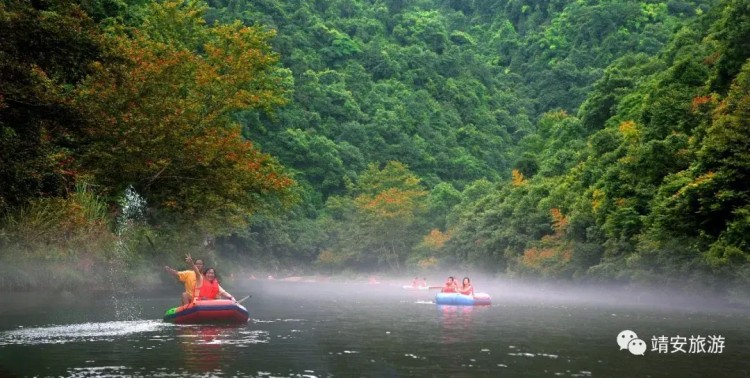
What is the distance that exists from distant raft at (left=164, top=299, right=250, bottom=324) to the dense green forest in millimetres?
4818

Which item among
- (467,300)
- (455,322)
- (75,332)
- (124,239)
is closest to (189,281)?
(75,332)

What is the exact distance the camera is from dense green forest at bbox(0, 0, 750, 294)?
89.0 ft

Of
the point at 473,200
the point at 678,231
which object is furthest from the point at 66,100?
the point at 473,200

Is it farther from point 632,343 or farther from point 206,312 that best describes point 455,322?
point 632,343

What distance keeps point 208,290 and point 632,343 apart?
12.1 metres

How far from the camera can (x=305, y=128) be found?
124m

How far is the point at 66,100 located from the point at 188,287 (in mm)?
6574

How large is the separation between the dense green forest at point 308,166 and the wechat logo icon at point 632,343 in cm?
1094

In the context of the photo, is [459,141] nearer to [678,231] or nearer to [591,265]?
[591,265]

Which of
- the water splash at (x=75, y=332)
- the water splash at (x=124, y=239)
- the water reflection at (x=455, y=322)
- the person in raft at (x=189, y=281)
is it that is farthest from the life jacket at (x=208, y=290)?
the water splash at (x=124, y=239)

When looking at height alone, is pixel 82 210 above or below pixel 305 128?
below

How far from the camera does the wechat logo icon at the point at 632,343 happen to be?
21094 millimetres

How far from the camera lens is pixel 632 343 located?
22.3 m

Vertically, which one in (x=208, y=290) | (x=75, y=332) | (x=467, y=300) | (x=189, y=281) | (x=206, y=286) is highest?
(x=467, y=300)
